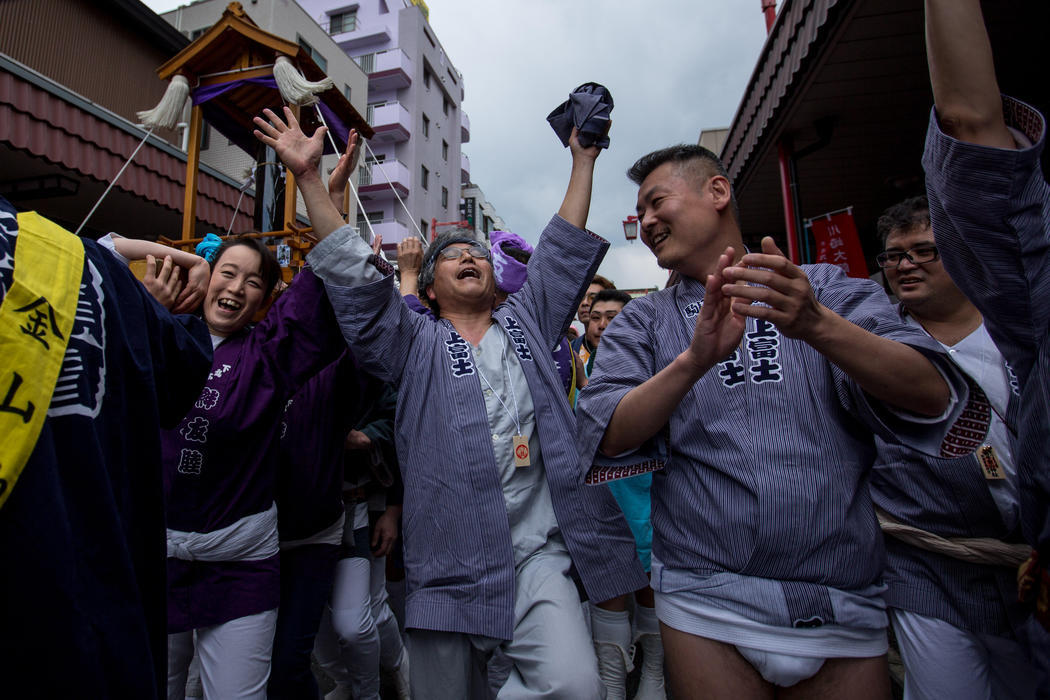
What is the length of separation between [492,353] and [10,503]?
4.81 feet

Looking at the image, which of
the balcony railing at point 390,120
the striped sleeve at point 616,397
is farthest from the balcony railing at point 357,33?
the striped sleeve at point 616,397

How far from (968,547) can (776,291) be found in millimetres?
1195

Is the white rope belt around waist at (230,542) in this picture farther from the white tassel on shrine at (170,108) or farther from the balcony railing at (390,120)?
the balcony railing at (390,120)

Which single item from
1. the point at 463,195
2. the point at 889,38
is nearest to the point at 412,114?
the point at 463,195

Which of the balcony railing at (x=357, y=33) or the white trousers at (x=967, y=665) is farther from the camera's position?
the balcony railing at (x=357, y=33)

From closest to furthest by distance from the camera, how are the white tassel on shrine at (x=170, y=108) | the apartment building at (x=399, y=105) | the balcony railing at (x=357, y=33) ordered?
the white tassel on shrine at (x=170, y=108)
the apartment building at (x=399, y=105)
the balcony railing at (x=357, y=33)

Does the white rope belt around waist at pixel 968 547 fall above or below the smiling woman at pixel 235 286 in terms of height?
below

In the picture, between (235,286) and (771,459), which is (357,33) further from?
(771,459)

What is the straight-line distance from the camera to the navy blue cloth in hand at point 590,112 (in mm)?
2170

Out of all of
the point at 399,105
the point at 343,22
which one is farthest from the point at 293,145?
the point at 343,22

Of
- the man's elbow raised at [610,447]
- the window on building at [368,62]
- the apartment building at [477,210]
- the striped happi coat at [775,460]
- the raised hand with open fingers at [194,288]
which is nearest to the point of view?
the striped happi coat at [775,460]

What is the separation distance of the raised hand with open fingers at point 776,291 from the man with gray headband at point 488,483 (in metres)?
0.95

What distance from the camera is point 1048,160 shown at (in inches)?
189

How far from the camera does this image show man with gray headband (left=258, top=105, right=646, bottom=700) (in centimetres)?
167
